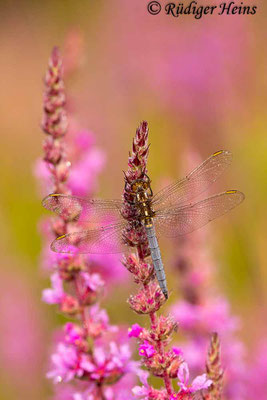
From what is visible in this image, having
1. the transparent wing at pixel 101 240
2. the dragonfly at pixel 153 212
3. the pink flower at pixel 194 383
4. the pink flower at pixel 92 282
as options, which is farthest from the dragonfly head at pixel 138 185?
the pink flower at pixel 194 383

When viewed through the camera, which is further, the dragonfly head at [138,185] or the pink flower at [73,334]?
the pink flower at [73,334]

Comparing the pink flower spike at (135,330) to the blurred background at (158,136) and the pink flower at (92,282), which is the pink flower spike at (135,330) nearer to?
the pink flower at (92,282)

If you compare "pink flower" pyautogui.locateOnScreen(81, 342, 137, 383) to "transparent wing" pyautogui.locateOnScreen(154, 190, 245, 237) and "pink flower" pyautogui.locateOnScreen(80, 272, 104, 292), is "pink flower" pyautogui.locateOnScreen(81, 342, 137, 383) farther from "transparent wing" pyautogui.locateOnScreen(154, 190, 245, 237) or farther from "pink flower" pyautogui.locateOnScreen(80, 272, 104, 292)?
"transparent wing" pyautogui.locateOnScreen(154, 190, 245, 237)

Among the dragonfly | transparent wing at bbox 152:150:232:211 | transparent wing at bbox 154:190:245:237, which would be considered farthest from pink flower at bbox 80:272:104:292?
transparent wing at bbox 152:150:232:211

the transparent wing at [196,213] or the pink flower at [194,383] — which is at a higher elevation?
the transparent wing at [196,213]

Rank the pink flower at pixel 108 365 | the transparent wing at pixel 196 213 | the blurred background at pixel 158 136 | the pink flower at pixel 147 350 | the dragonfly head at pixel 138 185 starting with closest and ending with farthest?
1. the pink flower at pixel 147 350
2. the dragonfly head at pixel 138 185
3. the pink flower at pixel 108 365
4. the transparent wing at pixel 196 213
5. the blurred background at pixel 158 136

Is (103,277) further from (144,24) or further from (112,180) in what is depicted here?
(144,24)
